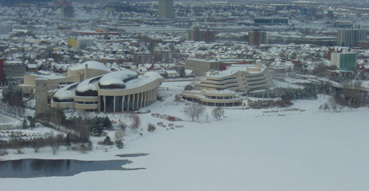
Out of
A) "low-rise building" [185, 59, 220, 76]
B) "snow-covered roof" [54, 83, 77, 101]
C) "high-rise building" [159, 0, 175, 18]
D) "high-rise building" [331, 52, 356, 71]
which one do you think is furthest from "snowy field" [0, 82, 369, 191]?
"high-rise building" [159, 0, 175, 18]

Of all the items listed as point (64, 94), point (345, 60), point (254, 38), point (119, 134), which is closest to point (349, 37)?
point (254, 38)

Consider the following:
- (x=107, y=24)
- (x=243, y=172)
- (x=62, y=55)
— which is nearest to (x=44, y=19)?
(x=107, y=24)

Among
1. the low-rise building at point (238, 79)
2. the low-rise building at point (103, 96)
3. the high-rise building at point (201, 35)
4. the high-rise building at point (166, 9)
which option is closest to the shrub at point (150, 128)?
the low-rise building at point (103, 96)

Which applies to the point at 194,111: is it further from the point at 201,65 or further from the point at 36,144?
the point at 201,65

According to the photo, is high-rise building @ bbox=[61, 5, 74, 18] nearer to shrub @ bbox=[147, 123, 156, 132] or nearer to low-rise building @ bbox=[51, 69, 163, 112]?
low-rise building @ bbox=[51, 69, 163, 112]

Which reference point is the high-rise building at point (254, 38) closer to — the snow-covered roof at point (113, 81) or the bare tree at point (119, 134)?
the snow-covered roof at point (113, 81)

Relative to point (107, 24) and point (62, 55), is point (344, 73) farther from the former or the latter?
point (107, 24)

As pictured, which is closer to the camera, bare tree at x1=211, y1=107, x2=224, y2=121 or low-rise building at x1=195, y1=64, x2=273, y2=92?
bare tree at x1=211, y1=107, x2=224, y2=121
